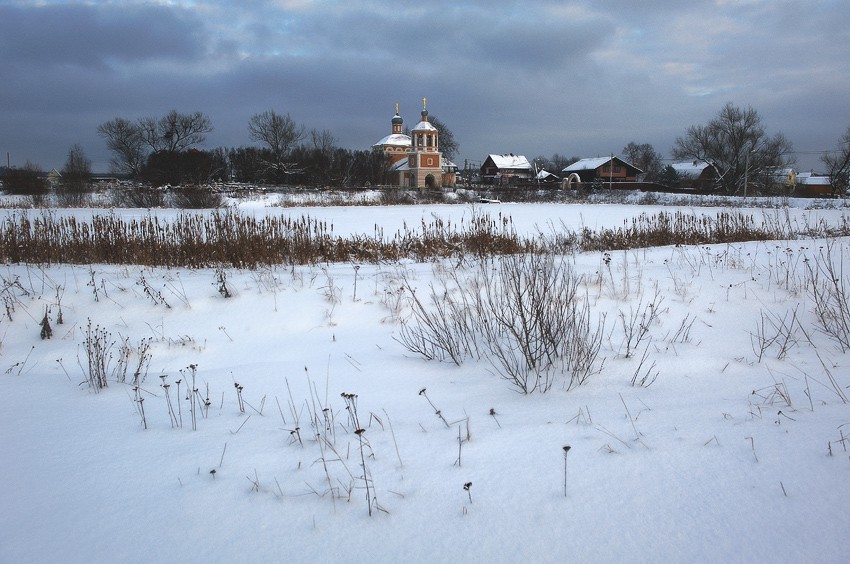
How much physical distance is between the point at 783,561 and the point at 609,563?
687 mm

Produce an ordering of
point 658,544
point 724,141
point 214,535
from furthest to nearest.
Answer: point 724,141 < point 214,535 < point 658,544

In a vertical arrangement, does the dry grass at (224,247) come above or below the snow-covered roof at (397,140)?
below

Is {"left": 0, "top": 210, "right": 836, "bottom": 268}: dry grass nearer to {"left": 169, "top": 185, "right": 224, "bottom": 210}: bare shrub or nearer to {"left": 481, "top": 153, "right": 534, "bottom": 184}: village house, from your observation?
{"left": 169, "top": 185, "right": 224, "bottom": 210}: bare shrub

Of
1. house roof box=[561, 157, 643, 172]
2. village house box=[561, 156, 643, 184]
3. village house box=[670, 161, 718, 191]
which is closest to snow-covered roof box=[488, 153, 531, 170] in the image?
house roof box=[561, 157, 643, 172]

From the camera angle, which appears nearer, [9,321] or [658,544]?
[658,544]

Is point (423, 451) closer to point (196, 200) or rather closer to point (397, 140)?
point (196, 200)

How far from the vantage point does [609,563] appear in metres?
2.05

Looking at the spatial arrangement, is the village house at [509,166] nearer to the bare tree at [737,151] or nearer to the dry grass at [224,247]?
the bare tree at [737,151]

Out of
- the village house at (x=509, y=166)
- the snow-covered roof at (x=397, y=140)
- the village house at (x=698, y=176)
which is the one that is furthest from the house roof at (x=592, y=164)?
the snow-covered roof at (x=397, y=140)

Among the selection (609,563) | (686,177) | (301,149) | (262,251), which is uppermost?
(301,149)

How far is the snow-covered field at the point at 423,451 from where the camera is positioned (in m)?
2.22

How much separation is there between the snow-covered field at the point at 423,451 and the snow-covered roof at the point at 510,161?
3269 inches

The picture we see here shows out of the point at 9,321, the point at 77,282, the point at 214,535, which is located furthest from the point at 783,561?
the point at 77,282

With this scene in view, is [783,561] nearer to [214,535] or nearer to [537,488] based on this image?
[537,488]
